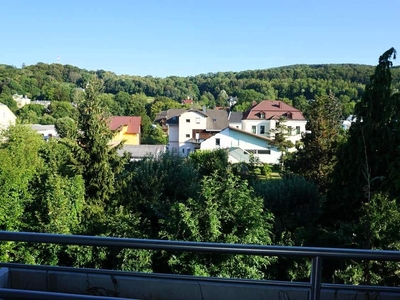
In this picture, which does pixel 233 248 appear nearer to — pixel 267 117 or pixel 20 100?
pixel 267 117

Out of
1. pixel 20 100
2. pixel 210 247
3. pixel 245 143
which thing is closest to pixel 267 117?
pixel 245 143

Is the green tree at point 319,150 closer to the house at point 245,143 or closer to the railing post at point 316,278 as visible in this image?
the house at point 245,143

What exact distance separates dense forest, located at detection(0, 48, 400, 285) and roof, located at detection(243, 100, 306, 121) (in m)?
19.6

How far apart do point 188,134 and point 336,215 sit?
26.0 m

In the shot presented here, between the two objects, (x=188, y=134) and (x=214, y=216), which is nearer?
(x=214, y=216)

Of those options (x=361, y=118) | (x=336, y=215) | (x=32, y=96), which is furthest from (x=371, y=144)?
(x=32, y=96)

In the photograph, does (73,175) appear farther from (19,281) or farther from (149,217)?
(19,281)

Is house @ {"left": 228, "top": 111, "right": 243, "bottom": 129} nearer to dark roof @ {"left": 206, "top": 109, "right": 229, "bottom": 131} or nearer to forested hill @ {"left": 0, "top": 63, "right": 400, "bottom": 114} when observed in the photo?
dark roof @ {"left": 206, "top": 109, "right": 229, "bottom": 131}

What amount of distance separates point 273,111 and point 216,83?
47.9 metres

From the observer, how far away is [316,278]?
1194 millimetres

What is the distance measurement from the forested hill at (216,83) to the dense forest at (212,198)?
3565 centimetres

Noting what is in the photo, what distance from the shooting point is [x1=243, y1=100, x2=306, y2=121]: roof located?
36.5 m

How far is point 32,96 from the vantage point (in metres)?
64.8

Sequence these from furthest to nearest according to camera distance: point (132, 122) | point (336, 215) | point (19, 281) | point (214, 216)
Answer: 1. point (132, 122)
2. point (336, 215)
3. point (214, 216)
4. point (19, 281)
